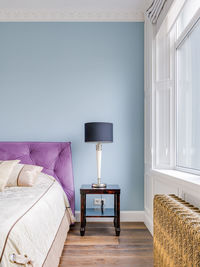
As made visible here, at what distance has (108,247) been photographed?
2.43m

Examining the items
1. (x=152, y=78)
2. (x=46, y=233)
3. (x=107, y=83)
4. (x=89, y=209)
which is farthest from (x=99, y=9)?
(x=46, y=233)

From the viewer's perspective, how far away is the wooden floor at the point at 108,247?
2.13 meters

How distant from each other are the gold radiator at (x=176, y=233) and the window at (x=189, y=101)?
2.05 ft

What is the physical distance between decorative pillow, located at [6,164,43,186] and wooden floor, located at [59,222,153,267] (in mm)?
757

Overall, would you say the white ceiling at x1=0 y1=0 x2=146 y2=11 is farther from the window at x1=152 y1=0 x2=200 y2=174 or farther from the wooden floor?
the wooden floor

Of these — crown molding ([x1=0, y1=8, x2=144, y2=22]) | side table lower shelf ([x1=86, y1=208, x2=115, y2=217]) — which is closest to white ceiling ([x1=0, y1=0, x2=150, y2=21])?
crown molding ([x1=0, y1=8, x2=144, y2=22])

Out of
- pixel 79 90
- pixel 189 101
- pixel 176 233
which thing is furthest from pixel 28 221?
pixel 79 90

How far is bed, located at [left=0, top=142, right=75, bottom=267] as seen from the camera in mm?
1303

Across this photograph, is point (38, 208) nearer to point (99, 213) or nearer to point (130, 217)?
point (99, 213)

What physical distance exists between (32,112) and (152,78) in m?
1.63

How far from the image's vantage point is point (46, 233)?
1.75 metres

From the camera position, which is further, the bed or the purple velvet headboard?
the purple velvet headboard

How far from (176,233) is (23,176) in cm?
175

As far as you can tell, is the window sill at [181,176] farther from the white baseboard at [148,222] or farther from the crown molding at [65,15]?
the crown molding at [65,15]
